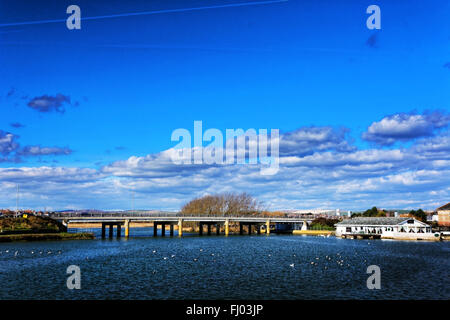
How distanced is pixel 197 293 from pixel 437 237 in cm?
10877

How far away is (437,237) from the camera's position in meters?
124

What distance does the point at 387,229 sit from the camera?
137375mm

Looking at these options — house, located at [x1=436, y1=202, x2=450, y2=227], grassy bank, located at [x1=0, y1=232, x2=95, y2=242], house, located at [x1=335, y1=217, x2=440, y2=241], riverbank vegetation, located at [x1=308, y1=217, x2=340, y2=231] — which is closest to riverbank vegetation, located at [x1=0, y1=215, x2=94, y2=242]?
grassy bank, located at [x1=0, y1=232, x2=95, y2=242]

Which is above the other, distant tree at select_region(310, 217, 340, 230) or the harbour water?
the harbour water

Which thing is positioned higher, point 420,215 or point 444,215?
point 420,215

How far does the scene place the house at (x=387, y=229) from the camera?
5019 inches

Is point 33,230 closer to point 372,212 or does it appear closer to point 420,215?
point 372,212

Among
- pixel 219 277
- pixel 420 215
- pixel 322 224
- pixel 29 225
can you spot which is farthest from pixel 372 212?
pixel 219 277

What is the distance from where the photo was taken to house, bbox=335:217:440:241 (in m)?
127

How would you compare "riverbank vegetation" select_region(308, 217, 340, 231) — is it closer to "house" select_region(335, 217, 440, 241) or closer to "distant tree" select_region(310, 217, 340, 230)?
"distant tree" select_region(310, 217, 340, 230)

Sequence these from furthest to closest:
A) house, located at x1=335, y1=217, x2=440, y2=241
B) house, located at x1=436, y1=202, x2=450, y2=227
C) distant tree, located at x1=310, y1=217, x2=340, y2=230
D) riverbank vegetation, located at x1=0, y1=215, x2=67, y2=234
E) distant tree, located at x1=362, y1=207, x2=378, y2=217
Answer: distant tree, located at x1=362, y1=207, x2=378, y2=217
distant tree, located at x1=310, y1=217, x2=340, y2=230
house, located at x1=436, y1=202, x2=450, y2=227
house, located at x1=335, y1=217, x2=440, y2=241
riverbank vegetation, located at x1=0, y1=215, x2=67, y2=234

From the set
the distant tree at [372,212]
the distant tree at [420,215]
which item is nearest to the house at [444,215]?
the distant tree at [420,215]

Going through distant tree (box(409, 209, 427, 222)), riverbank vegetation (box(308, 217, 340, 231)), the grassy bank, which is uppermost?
distant tree (box(409, 209, 427, 222))
